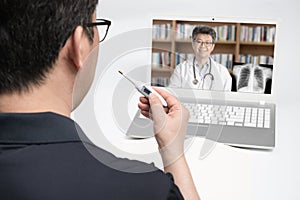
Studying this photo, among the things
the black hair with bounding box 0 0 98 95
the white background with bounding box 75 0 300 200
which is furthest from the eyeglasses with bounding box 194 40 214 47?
the black hair with bounding box 0 0 98 95

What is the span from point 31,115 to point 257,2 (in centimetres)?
96

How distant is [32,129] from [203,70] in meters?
0.75

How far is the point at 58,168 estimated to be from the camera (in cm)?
56

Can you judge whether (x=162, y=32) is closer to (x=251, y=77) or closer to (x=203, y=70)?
(x=203, y=70)

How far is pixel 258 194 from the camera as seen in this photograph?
96cm

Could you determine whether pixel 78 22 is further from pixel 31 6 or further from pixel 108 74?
pixel 108 74

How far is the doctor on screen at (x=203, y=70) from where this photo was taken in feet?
3.93

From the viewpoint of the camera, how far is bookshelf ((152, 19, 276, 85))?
3.99 feet

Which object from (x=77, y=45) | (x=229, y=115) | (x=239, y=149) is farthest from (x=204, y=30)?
(x=77, y=45)

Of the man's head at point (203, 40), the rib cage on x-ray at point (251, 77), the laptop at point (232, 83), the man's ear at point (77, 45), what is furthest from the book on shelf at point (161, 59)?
the man's ear at point (77, 45)

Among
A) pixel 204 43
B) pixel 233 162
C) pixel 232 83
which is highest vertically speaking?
pixel 204 43

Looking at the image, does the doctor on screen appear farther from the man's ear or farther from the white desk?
the man's ear

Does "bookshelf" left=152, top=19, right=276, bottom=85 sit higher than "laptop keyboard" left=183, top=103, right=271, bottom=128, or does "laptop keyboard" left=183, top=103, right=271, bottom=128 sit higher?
"bookshelf" left=152, top=19, right=276, bottom=85

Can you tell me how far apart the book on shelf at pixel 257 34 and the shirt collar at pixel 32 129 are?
0.82 m
